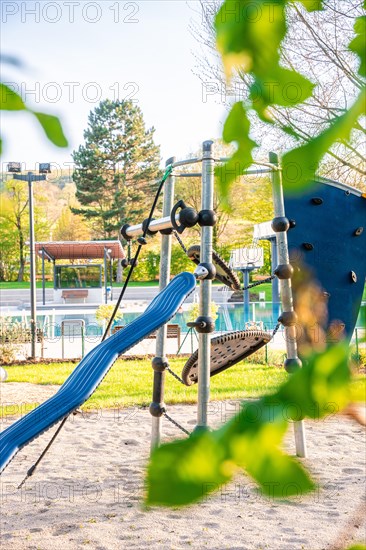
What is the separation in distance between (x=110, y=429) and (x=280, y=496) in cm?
486

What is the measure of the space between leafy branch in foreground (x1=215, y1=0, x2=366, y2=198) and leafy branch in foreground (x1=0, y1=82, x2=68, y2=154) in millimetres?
114

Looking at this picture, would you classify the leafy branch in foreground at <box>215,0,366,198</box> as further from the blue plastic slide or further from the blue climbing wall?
the blue climbing wall

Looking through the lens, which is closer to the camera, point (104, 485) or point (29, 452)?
point (104, 485)

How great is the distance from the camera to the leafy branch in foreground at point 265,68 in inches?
12.5

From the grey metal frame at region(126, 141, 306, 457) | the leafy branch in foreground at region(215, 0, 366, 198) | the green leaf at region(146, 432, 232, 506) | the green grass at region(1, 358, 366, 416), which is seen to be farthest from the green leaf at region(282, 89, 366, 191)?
the green grass at region(1, 358, 366, 416)

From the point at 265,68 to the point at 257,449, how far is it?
212 mm

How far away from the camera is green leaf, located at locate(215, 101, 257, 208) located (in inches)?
15.0

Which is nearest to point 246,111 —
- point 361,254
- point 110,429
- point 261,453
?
point 261,453

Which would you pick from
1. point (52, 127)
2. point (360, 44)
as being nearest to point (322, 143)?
point (360, 44)

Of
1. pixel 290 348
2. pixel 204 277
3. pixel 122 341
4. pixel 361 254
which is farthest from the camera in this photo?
pixel 361 254

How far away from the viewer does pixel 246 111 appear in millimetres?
380

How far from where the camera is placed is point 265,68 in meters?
0.35

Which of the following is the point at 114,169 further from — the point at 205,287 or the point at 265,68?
the point at 265,68

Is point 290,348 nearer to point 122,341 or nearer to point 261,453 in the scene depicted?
point 122,341
